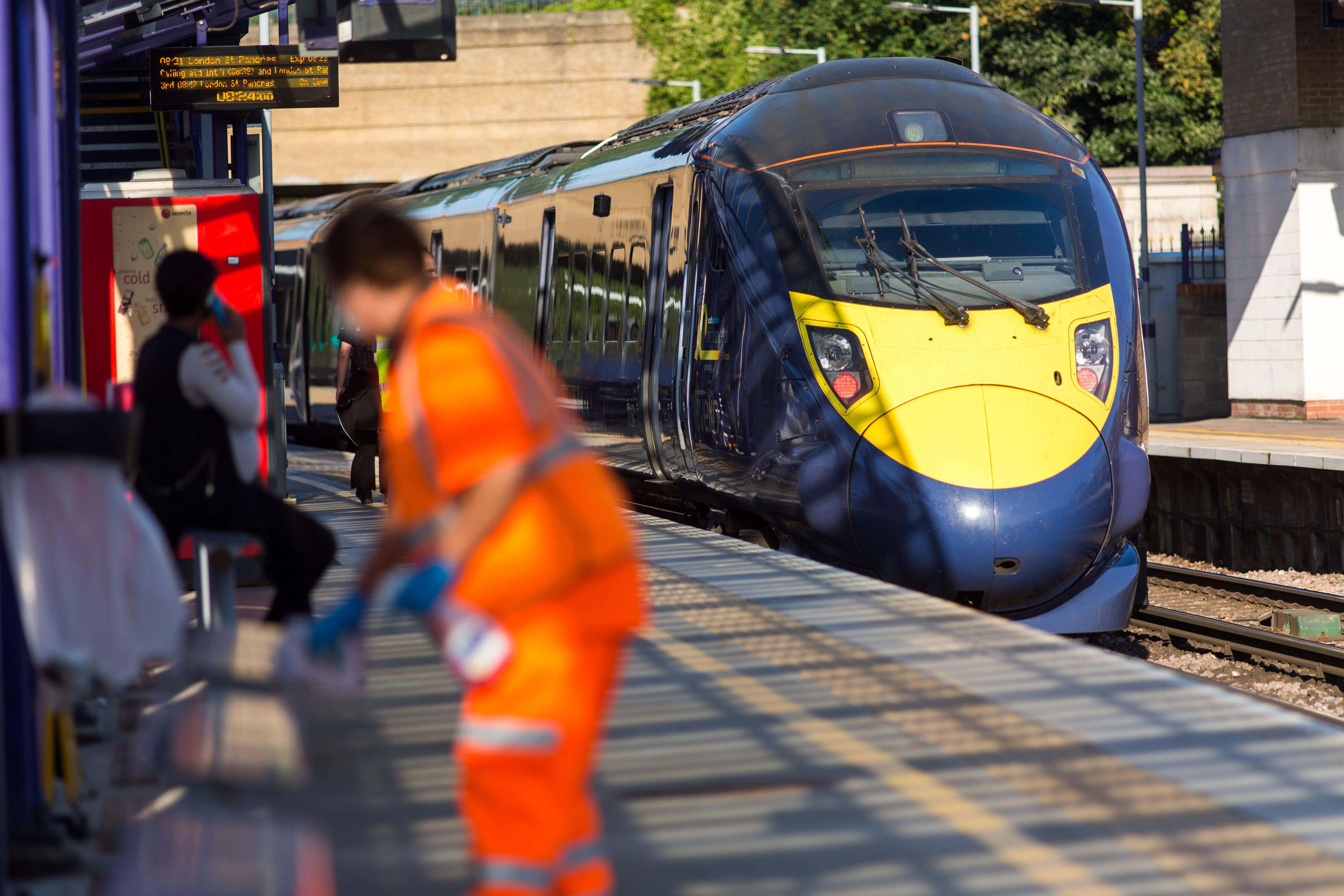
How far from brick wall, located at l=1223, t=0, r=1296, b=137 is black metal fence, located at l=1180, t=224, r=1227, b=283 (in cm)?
297

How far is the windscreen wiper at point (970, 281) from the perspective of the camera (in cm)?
841

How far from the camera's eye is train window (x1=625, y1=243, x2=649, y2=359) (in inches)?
416

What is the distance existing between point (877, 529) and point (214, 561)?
3.84 m

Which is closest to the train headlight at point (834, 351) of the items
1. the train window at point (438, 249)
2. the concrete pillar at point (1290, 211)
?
the train window at point (438, 249)

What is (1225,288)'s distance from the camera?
23516 millimetres

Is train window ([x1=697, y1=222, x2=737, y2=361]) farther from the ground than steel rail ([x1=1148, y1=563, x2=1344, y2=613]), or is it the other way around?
train window ([x1=697, y1=222, x2=737, y2=361])

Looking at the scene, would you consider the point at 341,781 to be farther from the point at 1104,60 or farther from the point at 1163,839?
the point at 1104,60

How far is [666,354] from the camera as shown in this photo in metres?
10.1

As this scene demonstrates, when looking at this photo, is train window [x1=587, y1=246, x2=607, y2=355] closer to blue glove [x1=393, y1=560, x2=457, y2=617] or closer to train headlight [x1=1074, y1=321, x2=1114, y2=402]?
train headlight [x1=1074, y1=321, x2=1114, y2=402]

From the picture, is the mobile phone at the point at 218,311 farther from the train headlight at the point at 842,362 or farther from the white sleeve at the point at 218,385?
the train headlight at the point at 842,362

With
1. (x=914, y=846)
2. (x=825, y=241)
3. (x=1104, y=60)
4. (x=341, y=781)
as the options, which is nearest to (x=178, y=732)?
(x=341, y=781)

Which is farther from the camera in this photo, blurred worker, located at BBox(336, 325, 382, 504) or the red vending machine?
blurred worker, located at BBox(336, 325, 382, 504)

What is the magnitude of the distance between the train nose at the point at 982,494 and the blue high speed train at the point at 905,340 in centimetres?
1

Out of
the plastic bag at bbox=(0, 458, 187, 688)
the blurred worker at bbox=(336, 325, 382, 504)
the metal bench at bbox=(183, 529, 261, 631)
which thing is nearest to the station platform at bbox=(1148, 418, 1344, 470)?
the blurred worker at bbox=(336, 325, 382, 504)
